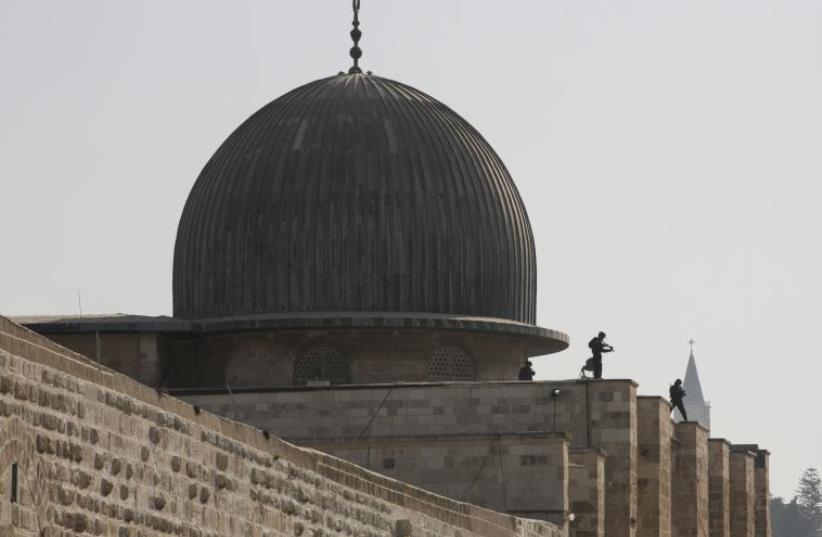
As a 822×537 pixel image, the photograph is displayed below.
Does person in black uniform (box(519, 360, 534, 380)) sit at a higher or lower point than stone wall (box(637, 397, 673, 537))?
higher

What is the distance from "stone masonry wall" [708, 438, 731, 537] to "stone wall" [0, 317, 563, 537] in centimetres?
2203

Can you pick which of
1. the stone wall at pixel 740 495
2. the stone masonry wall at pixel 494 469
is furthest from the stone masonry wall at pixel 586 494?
the stone wall at pixel 740 495

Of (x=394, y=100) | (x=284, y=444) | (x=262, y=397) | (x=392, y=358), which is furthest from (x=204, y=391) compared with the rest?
(x=284, y=444)

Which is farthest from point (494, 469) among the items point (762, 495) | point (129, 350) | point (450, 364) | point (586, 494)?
point (762, 495)

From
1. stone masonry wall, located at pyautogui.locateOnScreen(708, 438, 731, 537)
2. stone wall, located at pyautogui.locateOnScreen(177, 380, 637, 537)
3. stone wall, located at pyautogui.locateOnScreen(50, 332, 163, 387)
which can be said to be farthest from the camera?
stone masonry wall, located at pyautogui.locateOnScreen(708, 438, 731, 537)

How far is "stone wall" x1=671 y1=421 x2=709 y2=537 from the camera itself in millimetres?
35531

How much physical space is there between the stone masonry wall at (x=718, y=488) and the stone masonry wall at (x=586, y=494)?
832 cm

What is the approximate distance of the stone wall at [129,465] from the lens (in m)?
11.4

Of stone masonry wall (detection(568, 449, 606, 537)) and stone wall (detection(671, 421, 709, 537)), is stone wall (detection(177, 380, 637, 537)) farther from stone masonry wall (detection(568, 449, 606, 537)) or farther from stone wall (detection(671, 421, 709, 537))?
stone wall (detection(671, 421, 709, 537))

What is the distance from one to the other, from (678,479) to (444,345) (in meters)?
4.59

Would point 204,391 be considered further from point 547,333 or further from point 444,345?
point 547,333

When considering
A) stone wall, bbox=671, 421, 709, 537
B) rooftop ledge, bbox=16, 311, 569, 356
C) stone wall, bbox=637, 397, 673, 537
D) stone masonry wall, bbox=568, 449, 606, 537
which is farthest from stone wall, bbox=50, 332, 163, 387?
stone wall, bbox=671, 421, 709, 537

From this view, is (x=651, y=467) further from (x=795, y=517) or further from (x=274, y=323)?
(x=795, y=517)

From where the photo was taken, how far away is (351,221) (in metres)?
33.8
